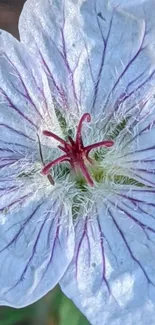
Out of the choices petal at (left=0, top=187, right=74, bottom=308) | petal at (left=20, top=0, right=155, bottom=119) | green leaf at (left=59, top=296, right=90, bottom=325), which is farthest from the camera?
green leaf at (left=59, top=296, right=90, bottom=325)

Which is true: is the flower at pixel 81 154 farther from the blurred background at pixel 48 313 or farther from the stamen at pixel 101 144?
the blurred background at pixel 48 313

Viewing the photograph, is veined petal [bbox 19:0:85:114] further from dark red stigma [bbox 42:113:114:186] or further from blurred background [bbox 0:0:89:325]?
blurred background [bbox 0:0:89:325]

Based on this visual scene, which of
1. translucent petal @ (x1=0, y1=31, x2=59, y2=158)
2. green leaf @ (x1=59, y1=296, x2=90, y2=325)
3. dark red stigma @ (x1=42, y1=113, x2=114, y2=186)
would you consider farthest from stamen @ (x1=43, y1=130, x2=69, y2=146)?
green leaf @ (x1=59, y1=296, x2=90, y2=325)

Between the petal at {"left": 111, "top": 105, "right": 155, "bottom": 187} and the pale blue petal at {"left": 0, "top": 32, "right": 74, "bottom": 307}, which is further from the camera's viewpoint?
the petal at {"left": 111, "top": 105, "right": 155, "bottom": 187}

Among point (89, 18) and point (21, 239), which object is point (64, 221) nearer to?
point (21, 239)

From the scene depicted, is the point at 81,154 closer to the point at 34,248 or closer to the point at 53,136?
the point at 53,136

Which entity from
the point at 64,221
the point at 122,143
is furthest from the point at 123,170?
the point at 64,221

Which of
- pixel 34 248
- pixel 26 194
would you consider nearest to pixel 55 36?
pixel 26 194
